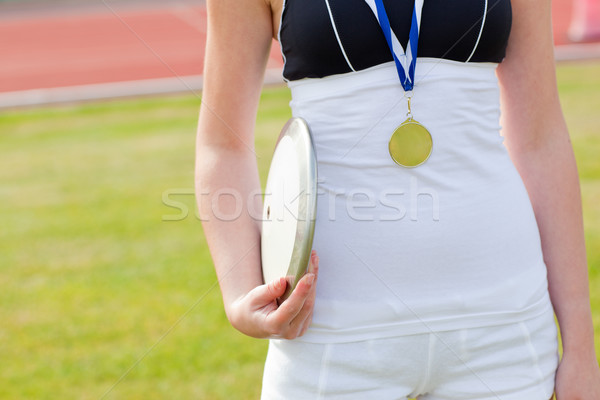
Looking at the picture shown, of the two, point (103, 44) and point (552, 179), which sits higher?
point (552, 179)

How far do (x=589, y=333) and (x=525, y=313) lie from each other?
0.60ft

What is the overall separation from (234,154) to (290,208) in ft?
0.70

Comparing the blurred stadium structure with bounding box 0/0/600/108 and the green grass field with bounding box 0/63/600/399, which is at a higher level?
the green grass field with bounding box 0/63/600/399

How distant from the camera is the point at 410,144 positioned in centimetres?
109

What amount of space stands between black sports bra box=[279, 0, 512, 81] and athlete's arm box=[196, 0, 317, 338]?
0.29ft

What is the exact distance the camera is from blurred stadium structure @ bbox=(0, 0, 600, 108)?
10352 millimetres

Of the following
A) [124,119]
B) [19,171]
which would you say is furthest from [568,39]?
[19,171]

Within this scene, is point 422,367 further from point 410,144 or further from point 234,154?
point 234,154

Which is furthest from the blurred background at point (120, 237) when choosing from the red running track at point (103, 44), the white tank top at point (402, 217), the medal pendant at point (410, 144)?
the medal pendant at point (410, 144)

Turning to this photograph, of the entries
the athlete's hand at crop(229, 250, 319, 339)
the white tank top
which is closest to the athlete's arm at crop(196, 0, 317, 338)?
the athlete's hand at crop(229, 250, 319, 339)

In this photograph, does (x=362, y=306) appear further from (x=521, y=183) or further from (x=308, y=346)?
(x=521, y=183)

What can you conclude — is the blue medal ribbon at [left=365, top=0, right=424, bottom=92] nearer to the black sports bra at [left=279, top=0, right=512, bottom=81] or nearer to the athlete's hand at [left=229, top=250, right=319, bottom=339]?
the black sports bra at [left=279, top=0, right=512, bottom=81]

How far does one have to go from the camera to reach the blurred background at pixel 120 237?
3.38 m

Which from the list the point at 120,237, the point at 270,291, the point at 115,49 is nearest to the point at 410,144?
the point at 270,291
